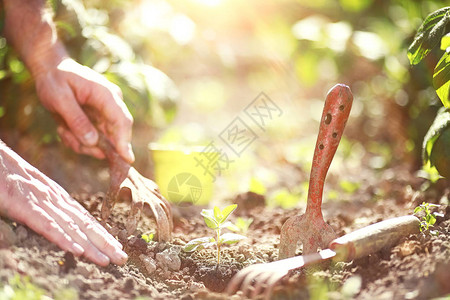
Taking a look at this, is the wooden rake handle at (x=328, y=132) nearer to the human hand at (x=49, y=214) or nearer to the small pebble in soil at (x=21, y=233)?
the human hand at (x=49, y=214)

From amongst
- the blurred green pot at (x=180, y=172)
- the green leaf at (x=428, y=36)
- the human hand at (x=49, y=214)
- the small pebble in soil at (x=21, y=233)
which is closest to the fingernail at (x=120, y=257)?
the human hand at (x=49, y=214)

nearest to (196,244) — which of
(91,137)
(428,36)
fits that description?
(91,137)

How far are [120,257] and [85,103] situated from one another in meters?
0.96

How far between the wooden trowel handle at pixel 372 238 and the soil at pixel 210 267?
39 millimetres

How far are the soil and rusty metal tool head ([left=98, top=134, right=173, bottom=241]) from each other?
0.06 metres

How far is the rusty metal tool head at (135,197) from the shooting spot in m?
2.21

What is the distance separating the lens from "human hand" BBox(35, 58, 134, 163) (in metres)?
2.45

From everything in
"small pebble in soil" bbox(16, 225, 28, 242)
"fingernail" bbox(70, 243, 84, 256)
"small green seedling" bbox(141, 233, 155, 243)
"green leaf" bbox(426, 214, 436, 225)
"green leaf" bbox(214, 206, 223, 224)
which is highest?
"green leaf" bbox(426, 214, 436, 225)

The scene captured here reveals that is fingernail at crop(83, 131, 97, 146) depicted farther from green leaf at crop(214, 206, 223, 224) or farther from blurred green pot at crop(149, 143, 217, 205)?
green leaf at crop(214, 206, 223, 224)

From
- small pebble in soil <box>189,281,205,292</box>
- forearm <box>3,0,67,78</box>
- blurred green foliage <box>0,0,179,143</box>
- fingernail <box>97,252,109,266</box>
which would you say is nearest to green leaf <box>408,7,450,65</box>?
small pebble in soil <box>189,281,205,292</box>

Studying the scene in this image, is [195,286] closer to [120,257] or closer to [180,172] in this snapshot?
[120,257]

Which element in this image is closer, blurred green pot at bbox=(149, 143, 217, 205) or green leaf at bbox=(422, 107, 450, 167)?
green leaf at bbox=(422, 107, 450, 167)

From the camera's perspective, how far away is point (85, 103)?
2.56 metres

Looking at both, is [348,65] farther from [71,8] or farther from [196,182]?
[71,8]
